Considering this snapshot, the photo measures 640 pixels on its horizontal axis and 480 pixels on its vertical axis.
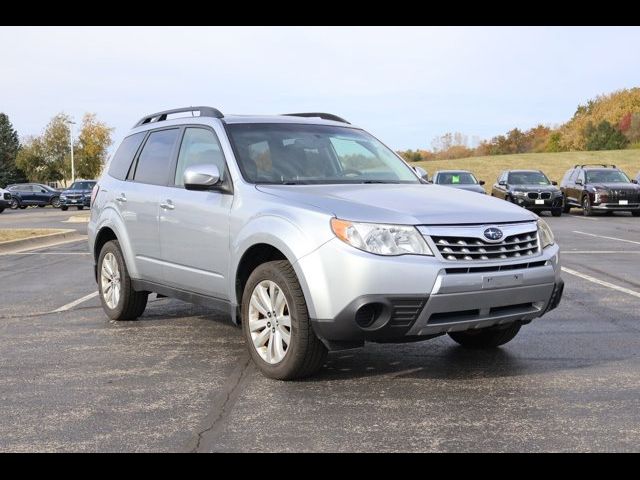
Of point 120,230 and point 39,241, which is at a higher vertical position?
point 120,230

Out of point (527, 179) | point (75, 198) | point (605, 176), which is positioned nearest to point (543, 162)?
point (75, 198)

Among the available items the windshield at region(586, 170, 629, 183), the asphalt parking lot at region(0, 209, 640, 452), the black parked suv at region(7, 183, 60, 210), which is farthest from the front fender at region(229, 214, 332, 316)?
the black parked suv at region(7, 183, 60, 210)

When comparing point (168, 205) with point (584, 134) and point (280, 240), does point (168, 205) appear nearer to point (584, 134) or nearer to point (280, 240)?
point (280, 240)

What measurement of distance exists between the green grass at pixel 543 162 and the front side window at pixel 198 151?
2319 inches

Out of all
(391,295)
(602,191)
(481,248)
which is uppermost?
(481,248)

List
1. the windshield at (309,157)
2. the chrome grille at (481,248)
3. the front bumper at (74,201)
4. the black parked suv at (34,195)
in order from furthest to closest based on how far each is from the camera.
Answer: the black parked suv at (34,195) < the front bumper at (74,201) < the windshield at (309,157) < the chrome grille at (481,248)

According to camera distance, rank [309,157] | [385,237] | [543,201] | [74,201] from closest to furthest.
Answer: [385,237], [309,157], [543,201], [74,201]

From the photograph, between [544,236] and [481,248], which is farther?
[544,236]

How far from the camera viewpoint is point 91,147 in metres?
82.3

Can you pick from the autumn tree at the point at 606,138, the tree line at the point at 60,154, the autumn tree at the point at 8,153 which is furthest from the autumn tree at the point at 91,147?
the autumn tree at the point at 606,138

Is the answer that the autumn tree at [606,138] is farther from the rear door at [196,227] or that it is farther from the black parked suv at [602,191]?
the rear door at [196,227]

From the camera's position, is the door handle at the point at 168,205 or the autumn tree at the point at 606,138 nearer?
the door handle at the point at 168,205

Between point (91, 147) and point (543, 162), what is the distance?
4503 centimetres

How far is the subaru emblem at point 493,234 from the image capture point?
16.7ft
